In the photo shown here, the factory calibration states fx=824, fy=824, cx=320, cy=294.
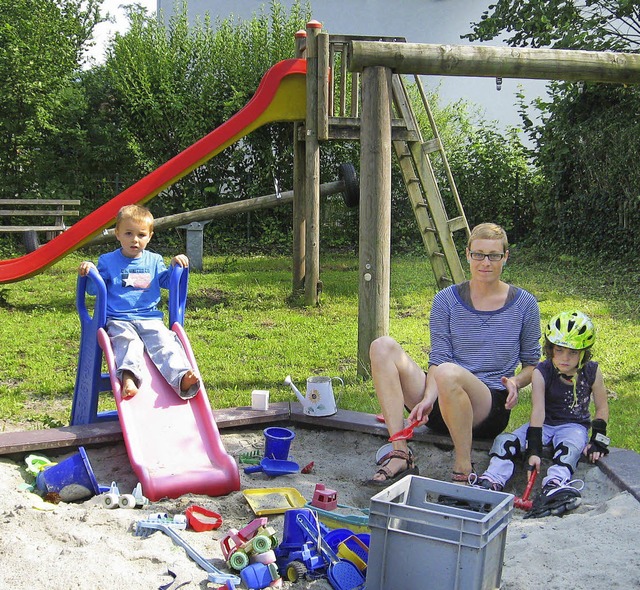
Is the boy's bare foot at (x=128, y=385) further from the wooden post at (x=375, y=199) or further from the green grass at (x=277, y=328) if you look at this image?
the wooden post at (x=375, y=199)

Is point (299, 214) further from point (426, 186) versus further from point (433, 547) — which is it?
point (433, 547)

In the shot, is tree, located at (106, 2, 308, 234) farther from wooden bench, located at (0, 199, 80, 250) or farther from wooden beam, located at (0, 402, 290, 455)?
wooden beam, located at (0, 402, 290, 455)

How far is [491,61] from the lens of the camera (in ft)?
16.5

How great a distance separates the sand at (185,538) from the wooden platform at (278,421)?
0.06 metres

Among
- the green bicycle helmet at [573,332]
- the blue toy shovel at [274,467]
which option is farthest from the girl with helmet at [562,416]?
the blue toy shovel at [274,467]

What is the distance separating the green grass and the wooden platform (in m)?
0.51

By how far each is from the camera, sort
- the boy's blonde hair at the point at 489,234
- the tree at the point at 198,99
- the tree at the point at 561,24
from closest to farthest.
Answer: the boy's blonde hair at the point at 489,234 → the tree at the point at 561,24 → the tree at the point at 198,99

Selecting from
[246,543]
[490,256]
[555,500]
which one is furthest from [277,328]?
[246,543]

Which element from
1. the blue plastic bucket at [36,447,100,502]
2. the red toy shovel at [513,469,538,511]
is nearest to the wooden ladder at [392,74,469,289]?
the red toy shovel at [513,469,538,511]

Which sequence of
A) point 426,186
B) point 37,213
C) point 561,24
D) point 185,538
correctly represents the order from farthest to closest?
point 37,213
point 561,24
point 426,186
point 185,538

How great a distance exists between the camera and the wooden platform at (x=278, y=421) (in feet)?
11.7

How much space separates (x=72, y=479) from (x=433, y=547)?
165 cm

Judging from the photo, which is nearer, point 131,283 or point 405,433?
point 405,433

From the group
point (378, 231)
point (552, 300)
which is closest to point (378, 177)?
point (378, 231)
